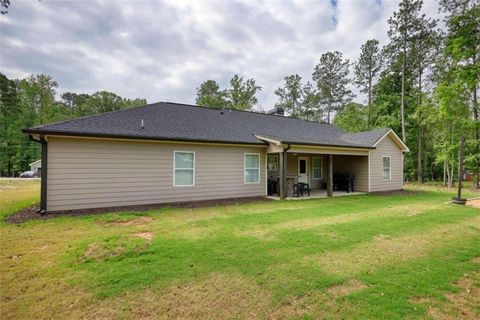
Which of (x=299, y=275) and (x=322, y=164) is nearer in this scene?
(x=299, y=275)

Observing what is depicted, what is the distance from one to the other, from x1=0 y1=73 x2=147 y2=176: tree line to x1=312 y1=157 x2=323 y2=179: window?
32.4 m

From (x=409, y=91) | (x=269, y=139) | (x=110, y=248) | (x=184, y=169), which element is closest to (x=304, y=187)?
(x=269, y=139)

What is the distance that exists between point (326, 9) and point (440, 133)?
14.2m

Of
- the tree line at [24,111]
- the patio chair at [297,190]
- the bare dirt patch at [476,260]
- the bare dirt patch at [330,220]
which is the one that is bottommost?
the bare dirt patch at [476,260]

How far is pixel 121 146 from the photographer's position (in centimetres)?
803

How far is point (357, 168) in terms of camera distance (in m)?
13.4

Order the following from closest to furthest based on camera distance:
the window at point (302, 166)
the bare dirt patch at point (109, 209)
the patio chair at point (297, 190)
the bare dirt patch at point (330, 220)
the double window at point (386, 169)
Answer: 1. the bare dirt patch at point (330, 220)
2. the bare dirt patch at point (109, 209)
3. the patio chair at point (297, 190)
4. the window at point (302, 166)
5. the double window at point (386, 169)

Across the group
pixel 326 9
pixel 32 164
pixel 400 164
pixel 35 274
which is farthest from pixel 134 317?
pixel 32 164

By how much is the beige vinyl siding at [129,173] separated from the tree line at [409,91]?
25.8 ft

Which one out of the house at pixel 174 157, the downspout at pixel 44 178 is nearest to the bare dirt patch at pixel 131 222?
the house at pixel 174 157

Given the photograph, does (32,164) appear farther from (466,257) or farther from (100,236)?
(466,257)

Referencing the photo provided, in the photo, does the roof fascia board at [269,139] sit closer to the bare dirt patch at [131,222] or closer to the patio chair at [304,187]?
the patio chair at [304,187]

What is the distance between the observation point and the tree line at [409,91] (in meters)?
10.7

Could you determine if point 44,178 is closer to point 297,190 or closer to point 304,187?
point 297,190
